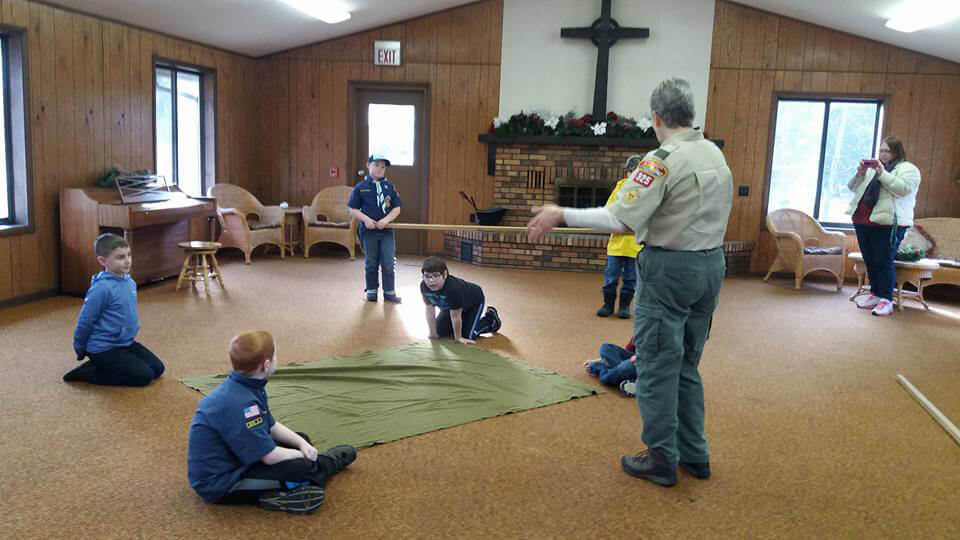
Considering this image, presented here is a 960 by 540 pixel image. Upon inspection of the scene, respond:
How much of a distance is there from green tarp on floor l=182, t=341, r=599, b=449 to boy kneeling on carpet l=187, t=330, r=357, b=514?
514 millimetres

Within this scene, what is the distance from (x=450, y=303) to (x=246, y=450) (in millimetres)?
2251

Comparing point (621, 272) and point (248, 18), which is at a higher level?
point (248, 18)

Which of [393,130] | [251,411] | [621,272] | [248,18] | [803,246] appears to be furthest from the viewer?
[393,130]

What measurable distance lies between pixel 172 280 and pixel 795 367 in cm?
542

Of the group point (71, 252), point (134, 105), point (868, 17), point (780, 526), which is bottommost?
point (780, 526)

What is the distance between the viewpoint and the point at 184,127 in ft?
26.6

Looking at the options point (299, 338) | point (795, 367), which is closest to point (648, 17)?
point (795, 367)

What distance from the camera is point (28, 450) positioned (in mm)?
3027

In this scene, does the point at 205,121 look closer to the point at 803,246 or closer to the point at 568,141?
the point at 568,141

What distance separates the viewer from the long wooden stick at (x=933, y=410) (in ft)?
11.7

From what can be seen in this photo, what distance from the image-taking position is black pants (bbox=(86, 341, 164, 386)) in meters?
3.80

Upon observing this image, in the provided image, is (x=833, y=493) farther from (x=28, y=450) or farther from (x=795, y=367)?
(x=28, y=450)

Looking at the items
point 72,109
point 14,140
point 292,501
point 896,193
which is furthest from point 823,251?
point 14,140

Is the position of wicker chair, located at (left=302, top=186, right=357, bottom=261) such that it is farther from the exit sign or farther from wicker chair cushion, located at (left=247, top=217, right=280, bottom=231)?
the exit sign
